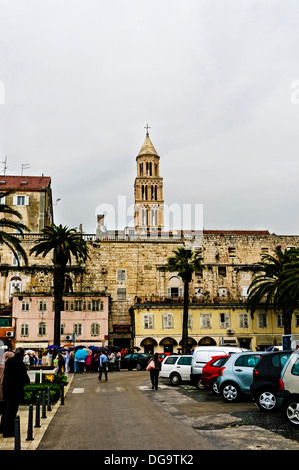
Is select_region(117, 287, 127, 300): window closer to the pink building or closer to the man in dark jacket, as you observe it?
the pink building

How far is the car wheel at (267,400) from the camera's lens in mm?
13766

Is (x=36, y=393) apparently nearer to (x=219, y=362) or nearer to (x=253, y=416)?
(x=219, y=362)

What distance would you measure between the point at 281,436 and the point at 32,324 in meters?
45.5

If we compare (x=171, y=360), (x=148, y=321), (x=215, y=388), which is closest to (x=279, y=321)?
(x=148, y=321)

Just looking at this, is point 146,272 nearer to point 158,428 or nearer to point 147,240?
point 147,240

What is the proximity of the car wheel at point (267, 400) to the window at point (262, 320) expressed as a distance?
43.8m

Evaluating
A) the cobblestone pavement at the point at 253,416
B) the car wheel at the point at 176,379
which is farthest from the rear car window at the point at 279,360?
the car wheel at the point at 176,379

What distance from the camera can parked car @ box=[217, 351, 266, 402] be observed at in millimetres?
16609

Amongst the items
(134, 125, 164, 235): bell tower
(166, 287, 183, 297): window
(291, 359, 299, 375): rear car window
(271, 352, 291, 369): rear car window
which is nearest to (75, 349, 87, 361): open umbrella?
(271, 352, 291, 369): rear car window

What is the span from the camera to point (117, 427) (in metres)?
12.2

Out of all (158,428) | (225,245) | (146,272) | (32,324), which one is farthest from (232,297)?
(158,428)

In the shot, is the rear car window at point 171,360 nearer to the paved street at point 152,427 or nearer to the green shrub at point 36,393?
the paved street at point 152,427

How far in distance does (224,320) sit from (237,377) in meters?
40.2

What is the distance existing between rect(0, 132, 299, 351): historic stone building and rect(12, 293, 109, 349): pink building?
16 cm
